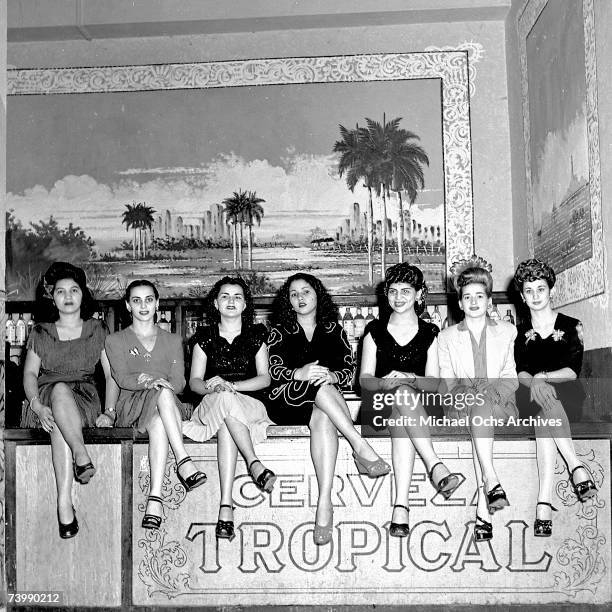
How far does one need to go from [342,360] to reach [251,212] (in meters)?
2.20

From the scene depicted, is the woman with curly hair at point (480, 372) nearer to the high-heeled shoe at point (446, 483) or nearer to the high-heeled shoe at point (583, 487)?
the high-heeled shoe at point (446, 483)

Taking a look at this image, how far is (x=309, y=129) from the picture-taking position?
259 inches

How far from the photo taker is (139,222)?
6594mm

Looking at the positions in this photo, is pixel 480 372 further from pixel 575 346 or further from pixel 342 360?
pixel 342 360

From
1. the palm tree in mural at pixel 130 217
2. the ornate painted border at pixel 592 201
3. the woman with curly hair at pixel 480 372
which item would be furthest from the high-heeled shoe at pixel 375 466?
the palm tree in mural at pixel 130 217

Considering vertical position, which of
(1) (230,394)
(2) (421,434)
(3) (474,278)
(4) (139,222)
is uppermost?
(4) (139,222)

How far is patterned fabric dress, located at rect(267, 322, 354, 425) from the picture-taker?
4.45 m

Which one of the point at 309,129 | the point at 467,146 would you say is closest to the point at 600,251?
the point at 467,146

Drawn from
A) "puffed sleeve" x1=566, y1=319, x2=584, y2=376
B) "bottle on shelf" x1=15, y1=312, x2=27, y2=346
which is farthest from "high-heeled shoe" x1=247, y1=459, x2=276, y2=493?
"bottle on shelf" x1=15, y1=312, x2=27, y2=346

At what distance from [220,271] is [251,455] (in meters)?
2.57

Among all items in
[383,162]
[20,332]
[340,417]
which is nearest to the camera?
[340,417]

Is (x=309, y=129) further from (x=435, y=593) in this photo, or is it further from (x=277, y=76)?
(x=435, y=593)

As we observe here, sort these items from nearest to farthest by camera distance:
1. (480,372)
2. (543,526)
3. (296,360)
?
1. (543,526)
2. (480,372)
3. (296,360)

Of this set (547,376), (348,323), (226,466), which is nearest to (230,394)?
(226,466)
